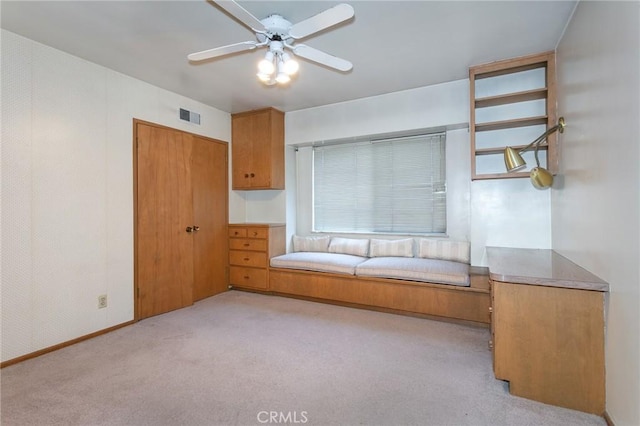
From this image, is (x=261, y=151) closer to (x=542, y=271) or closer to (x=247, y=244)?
(x=247, y=244)

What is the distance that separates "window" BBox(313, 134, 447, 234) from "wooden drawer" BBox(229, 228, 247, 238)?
1.03 meters

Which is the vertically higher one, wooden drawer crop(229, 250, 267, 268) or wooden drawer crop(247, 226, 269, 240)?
wooden drawer crop(247, 226, 269, 240)

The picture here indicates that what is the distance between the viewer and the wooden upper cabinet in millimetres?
4172

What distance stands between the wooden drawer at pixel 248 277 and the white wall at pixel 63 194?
1.41 meters

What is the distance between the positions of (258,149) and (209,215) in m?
1.13

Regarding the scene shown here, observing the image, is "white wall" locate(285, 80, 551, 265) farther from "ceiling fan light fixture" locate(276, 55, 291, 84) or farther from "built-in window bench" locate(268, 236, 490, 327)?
"ceiling fan light fixture" locate(276, 55, 291, 84)

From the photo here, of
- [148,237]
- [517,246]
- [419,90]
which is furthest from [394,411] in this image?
[419,90]

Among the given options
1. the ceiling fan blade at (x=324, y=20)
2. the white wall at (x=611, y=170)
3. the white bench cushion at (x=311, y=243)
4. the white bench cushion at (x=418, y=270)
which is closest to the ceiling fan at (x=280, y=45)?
the ceiling fan blade at (x=324, y=20)

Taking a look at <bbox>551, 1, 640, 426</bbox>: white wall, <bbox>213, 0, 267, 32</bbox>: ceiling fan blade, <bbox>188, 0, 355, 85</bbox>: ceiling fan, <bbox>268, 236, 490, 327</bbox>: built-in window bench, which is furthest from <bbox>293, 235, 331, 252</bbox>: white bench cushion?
<bbox>213, 0, 267, 32</bbox>: ceiling fan blade

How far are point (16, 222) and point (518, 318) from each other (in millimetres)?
3628

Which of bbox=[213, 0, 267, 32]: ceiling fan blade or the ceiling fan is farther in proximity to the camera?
the ceiling fan

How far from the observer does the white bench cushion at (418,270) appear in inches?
117

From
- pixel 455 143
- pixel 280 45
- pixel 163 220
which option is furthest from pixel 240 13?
pixel 455 143

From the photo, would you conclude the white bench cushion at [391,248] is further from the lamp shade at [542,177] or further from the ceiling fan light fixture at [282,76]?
the ceiling fan light fixture at [282,76]
